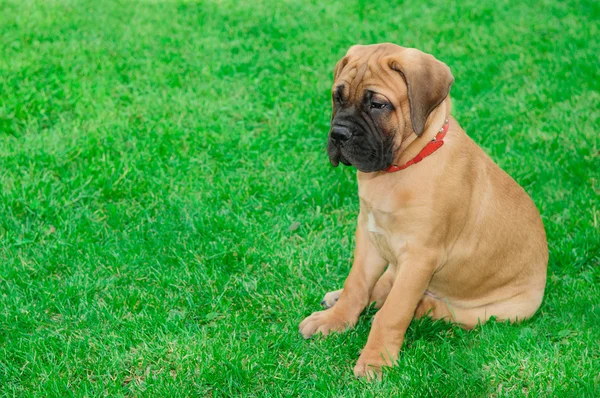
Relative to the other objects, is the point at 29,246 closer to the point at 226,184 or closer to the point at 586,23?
the point at 226,184

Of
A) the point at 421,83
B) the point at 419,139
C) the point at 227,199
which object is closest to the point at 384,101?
the point at 421,83

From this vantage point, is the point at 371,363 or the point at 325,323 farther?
the point at 325,323

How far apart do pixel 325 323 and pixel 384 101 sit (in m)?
1.44

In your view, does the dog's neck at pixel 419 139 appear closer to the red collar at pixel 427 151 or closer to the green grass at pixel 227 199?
the red collar at pixel 427 151

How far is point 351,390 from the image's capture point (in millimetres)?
3793

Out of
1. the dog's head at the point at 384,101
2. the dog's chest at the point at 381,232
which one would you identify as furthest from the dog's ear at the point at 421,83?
the dog's chest at the point at 381,232

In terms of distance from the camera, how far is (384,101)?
3807mm

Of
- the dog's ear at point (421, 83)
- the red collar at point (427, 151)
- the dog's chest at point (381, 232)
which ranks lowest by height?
the dog's chest at point (381, 232)

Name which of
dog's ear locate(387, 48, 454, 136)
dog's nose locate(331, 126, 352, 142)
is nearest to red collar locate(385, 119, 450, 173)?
dog's ear locate(387, 48, 454, 136)

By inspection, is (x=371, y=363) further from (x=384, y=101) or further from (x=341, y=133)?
(x=384, y=101)

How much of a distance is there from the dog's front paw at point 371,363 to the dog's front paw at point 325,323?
37cm

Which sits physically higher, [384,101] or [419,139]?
[384,101]

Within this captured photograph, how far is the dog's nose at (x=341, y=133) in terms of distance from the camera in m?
3.86

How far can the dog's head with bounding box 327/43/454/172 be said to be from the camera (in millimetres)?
3746
